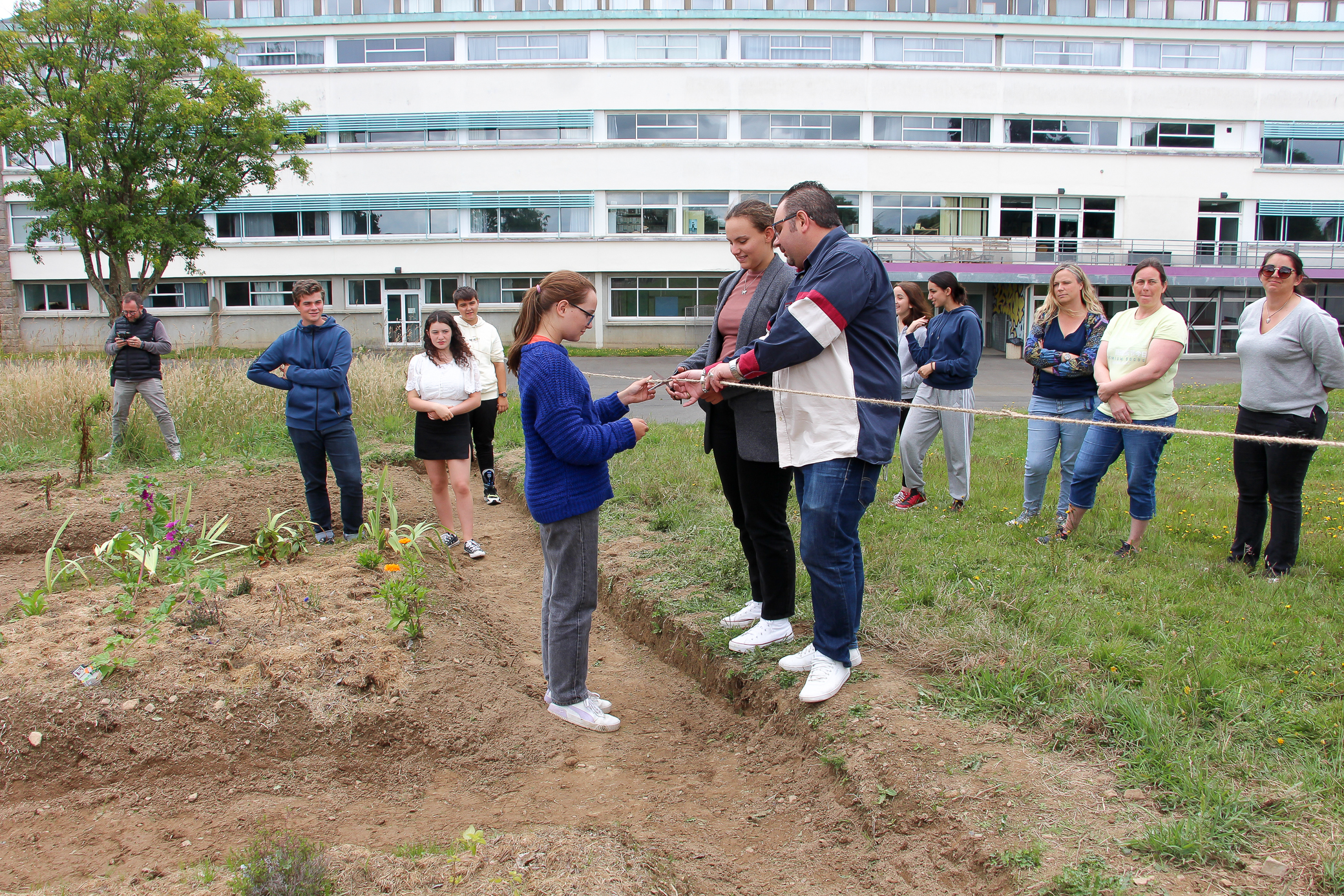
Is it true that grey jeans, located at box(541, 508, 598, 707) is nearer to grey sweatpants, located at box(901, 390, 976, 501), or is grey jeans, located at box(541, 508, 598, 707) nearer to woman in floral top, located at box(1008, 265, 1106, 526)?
woman in floral top, located at box(1008, 265, 1106, 526)

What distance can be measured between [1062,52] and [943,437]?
114 feet

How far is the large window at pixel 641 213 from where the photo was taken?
1332 inches

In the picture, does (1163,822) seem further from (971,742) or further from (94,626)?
(94,626)

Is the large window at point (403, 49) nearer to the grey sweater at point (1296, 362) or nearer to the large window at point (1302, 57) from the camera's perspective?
the large window at point (1302, 57)

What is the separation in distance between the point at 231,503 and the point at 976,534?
594 cm

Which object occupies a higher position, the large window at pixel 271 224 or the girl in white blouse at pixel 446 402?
the large window at pixel 271 224

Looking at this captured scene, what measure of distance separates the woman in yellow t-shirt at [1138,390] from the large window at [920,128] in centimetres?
3115

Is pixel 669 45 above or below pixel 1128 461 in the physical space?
above

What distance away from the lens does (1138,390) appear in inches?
213

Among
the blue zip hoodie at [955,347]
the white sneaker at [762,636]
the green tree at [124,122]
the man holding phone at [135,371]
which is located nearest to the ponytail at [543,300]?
the white sneaker at [762,636]

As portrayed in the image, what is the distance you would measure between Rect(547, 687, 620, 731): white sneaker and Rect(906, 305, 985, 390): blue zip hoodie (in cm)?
425

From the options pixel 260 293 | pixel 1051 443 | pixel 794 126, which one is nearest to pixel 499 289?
pixel 260 293

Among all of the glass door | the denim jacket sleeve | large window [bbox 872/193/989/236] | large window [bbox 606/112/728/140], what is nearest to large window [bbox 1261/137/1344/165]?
large window [bbox 872/193/989/236]

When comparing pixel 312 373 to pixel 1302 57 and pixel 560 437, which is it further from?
pixel 1302 57
